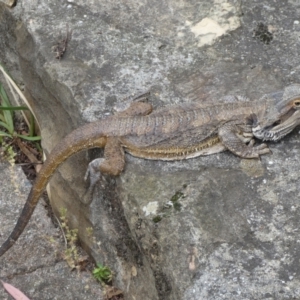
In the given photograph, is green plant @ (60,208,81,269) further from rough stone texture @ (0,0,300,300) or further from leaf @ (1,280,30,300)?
leaf @ (1,280,30,300)

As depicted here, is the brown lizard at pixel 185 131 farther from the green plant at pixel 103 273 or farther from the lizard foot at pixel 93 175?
the green plant at pixel 103 273

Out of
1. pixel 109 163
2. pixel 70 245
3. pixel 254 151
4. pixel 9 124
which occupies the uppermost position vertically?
pixel 109 163

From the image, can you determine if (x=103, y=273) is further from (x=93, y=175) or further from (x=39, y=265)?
(x=93, y=175)

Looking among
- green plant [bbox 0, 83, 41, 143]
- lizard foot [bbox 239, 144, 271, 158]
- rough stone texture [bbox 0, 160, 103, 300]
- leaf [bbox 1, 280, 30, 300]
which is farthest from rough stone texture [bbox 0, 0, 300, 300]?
leaf [bbox 1, 280, 30, 300]

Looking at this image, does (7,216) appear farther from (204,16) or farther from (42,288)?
(204,16)

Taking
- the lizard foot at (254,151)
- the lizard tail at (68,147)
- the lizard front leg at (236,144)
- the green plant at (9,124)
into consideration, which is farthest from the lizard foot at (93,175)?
the green plant at (9,124)

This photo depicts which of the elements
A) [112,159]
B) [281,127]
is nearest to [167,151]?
[112,159]
